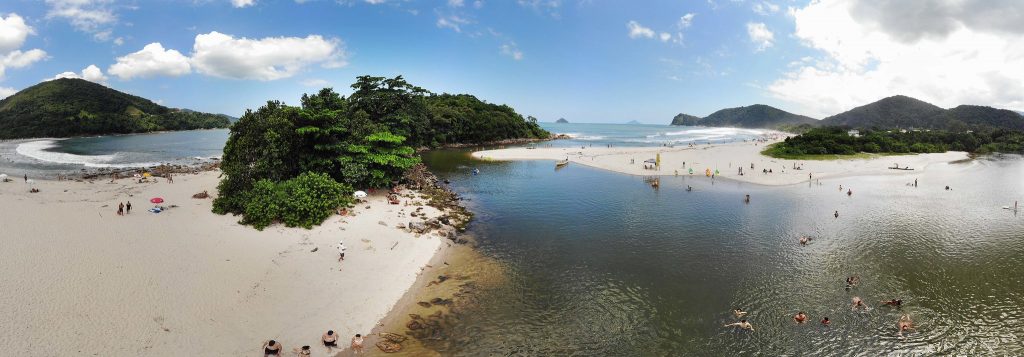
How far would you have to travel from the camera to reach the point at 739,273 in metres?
23.1

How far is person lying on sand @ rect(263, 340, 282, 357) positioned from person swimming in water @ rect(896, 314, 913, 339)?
23.9 metres

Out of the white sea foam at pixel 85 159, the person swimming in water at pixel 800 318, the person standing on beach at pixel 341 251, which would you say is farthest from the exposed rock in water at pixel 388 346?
the white sea foam at pixel 85 159

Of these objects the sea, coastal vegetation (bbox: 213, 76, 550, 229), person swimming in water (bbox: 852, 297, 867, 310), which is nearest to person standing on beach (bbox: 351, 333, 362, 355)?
the sea

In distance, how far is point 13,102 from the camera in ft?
493

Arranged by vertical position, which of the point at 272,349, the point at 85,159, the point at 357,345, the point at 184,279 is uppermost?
the point at 85,159

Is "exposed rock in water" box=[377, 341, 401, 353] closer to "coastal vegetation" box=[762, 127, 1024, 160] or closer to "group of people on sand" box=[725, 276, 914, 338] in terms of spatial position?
"group of people on sand" box=[725, 276, 914, 338]

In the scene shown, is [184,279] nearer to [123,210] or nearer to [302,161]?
[123,210]

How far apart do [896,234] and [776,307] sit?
64.4ft

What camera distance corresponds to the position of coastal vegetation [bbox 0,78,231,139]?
131m

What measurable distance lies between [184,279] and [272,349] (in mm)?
7854

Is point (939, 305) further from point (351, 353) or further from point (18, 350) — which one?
point (18, 350)

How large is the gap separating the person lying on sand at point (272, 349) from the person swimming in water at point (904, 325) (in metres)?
23.9

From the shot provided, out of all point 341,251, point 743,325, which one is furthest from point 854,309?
point 341,251

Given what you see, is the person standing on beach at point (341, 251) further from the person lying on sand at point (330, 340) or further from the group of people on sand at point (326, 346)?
the person lying on sand at point (330, 340)
